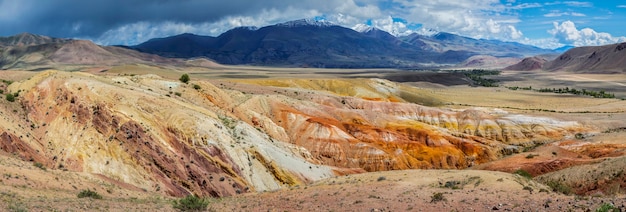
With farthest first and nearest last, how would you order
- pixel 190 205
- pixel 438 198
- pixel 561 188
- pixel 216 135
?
pixel 216 135
pixel 561 188
pixel 190 205
pixel 438 198

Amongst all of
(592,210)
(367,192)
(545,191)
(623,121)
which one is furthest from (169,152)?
(623,121)

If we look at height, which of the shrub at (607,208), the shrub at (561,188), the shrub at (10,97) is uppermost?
the shrub at (10,97)

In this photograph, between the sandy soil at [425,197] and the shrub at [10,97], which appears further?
the shrub at [10,97]

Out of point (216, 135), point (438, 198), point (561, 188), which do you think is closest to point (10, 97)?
point (216, 135)

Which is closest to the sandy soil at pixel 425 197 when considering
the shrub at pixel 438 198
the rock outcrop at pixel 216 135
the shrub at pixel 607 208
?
the shrub at pixel 438 198

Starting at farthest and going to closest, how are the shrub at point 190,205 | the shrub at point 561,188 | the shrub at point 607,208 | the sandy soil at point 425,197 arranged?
the shrub at point 561,188, the shrub at point 190,205, the sandy soil at point 425,197, the shrub at point 607,208

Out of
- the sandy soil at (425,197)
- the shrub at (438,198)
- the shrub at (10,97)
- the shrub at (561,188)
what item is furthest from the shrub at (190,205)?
the shrub at (10,97)

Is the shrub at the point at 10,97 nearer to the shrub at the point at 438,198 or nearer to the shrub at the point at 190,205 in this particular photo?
the shrub at the point at 190,205

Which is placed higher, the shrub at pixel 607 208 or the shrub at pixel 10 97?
the shrub at pixel 10 97

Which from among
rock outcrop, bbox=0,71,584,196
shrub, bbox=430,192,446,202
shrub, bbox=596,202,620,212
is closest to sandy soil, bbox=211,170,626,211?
shrub, bbox=430,192,446,202

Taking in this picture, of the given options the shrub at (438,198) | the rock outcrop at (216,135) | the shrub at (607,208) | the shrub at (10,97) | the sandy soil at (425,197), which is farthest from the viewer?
the shrub at (10,97)

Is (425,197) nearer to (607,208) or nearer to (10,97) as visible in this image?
(607,208)

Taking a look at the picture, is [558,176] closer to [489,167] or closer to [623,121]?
[489,167]

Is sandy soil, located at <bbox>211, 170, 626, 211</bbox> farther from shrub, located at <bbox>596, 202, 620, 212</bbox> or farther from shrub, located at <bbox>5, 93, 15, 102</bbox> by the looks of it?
shrub, located at <bbox>5, 93, 15, 102</bbox>
